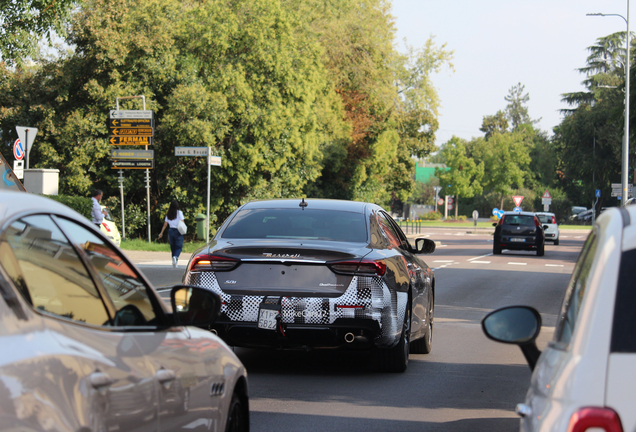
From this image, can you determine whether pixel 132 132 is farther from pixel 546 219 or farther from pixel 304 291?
pixel 304 291

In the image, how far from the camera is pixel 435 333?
1138 cm

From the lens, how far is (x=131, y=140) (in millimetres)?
31531

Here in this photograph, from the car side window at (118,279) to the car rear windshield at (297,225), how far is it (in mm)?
A: 4731

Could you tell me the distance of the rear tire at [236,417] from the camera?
13.1 feet

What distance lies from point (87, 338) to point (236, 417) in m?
1.73

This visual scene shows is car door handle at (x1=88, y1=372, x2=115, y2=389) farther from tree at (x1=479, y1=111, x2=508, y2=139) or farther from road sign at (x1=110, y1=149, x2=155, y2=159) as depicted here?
tree at (x1=479, y1=111, x2=508, y2=139)

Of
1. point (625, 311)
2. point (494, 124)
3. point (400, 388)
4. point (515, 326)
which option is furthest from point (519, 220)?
point (494, 124)

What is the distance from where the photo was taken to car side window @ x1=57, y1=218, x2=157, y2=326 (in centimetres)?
295

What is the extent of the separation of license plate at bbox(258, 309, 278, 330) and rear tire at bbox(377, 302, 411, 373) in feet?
4.24

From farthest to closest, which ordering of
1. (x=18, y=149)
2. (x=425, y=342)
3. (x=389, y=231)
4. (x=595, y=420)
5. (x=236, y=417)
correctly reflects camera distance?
(x=18, y=149) → (x=425, y=342) → (x=389, y=231) → (x=236, y=417) → (x=595, y=420)

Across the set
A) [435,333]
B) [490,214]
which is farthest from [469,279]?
[490,214]

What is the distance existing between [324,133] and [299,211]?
112ft

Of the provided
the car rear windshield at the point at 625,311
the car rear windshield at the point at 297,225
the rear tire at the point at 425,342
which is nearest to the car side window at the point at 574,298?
the car rear windshield at the point at 625,311

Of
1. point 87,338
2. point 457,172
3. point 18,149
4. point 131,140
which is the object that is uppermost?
point 457,172
